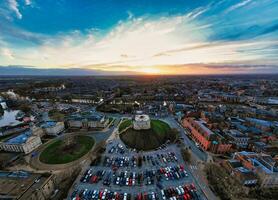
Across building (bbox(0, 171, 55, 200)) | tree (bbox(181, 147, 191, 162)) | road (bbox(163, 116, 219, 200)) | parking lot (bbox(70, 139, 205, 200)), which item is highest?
building (bbox(0, 171, 55, 200))

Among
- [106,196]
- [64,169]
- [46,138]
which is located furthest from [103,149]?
[46,138]

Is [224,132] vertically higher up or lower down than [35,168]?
higher up

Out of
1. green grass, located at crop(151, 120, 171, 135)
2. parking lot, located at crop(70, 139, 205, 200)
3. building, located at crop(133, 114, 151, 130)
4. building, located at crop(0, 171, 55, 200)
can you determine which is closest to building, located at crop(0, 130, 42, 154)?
building, located at crop(0, 171, 55, 200)

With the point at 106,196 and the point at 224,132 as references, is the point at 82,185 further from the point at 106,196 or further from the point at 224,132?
the point at 224,132

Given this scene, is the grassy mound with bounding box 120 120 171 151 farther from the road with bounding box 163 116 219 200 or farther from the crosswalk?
the crosswalk

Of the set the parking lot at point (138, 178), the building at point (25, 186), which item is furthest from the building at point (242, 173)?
→ the building at point (25, 186)

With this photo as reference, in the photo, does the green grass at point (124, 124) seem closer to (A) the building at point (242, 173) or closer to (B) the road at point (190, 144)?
(B) the road at point (190, 144)
